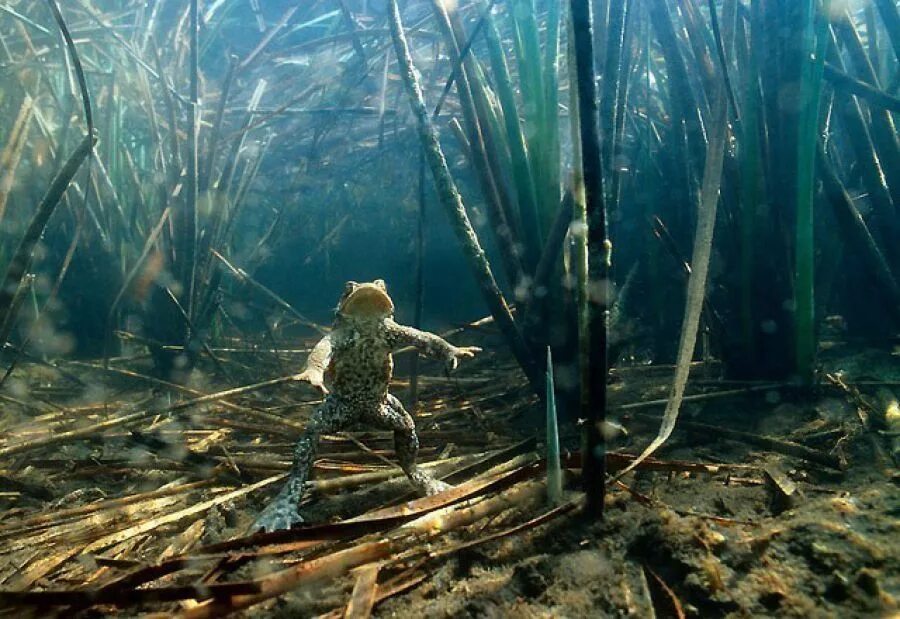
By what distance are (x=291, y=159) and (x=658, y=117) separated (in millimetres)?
4917

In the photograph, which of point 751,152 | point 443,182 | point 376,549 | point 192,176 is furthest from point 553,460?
point 192,176

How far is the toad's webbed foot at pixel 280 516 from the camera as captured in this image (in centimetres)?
188

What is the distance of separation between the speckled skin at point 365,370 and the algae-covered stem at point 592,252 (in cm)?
79

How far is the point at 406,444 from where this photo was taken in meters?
2.20

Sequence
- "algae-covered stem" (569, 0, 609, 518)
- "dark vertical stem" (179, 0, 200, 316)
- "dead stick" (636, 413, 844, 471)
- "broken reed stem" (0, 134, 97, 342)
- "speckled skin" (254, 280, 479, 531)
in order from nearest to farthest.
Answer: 1. "algae-covered stem" (569, 0, 609, 518)
2. "dead stick" (636, 413, 844, 471)
3. "speckled skin" (254, 280, 479, 531)
4. "broken reed stem" (0, 134, 97, 342)
5. "dark vertical stem" (179, 0, 200, 316)

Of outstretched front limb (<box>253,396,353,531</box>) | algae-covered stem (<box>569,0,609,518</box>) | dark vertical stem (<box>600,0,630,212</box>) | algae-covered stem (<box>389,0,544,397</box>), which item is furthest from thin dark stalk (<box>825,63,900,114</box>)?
outstretched front limb (<box>253,396,353,531</box>)

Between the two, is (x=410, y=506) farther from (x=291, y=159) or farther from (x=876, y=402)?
(x=291, y=159)

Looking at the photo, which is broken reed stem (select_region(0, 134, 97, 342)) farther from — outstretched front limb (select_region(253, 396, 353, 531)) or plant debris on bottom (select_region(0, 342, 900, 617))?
outstretched front limb (select_region(253, 396, 353, 531))

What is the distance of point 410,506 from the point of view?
5.53 feet

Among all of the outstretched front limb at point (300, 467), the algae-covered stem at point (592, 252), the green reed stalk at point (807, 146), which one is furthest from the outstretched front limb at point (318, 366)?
the green reed stalk at point (807, 146)

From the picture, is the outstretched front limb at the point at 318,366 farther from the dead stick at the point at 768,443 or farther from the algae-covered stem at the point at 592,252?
the dead stick at the point at 768,443

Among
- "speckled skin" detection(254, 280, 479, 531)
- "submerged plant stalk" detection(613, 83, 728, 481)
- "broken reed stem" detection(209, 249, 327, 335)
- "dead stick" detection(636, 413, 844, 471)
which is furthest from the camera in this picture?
"broken reed stem" detection(209, 249, 327, 335)

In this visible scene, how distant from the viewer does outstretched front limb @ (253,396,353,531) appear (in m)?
1.90

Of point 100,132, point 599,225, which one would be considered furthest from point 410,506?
point 100,132
